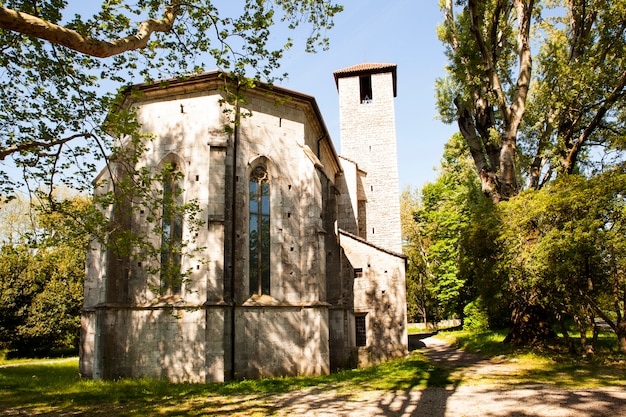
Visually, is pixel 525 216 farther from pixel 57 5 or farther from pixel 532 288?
pixel 57 5

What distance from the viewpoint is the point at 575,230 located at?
38.3 ft

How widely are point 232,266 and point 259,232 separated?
1.57 meters

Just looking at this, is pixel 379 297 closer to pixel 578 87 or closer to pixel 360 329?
pixel 360 329

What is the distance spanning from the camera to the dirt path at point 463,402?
7516 millimetres

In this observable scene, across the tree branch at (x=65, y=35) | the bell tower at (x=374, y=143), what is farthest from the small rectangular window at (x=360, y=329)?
the tree branch at (x=65, y=35)

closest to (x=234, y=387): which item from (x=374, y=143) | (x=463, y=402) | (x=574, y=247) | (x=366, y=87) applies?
(x=463, y=402)

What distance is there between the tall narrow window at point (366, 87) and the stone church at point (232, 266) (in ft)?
A: 43.7

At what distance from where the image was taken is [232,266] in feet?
42.9

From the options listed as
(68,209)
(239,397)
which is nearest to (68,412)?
(239,397)

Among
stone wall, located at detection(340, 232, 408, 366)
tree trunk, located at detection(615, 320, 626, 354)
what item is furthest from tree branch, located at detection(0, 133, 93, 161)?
tree trunk, located at detection(615, 320, 626, 354)

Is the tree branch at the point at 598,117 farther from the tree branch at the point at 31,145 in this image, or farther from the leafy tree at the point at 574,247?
the tree branch at the point at 31,145

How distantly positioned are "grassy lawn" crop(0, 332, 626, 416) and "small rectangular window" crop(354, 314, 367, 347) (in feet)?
11.4

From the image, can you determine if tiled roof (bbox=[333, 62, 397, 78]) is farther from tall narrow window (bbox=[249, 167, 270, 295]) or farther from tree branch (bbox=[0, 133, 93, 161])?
tree branch (bbox=[0, 133, 93, 161])

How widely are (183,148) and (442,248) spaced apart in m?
23.3
